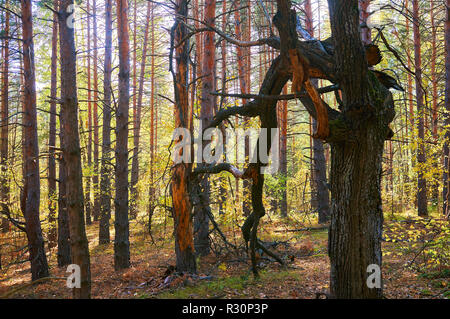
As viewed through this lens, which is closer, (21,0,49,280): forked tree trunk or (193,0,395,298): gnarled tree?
(193,0,395,298): gnarled tree

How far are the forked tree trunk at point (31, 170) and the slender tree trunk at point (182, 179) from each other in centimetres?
431

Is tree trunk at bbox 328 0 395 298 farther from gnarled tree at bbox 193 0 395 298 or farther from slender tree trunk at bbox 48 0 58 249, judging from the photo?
slender tree trunk at bbox 48 0 58 249

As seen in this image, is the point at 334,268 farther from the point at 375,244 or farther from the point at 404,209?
the point at 404,209

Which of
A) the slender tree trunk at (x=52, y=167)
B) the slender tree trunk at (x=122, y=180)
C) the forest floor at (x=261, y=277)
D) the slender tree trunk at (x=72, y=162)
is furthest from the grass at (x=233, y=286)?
the slender tree trunk at (x=52, y=167)

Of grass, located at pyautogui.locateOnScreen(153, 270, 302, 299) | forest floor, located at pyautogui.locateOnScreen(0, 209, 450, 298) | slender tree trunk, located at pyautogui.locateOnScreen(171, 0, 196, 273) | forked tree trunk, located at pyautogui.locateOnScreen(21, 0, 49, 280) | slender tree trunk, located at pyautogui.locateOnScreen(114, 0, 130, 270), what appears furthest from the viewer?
slender tree trunk, located at pyautogui.locateOnScreen(114, 0, 130, 270)

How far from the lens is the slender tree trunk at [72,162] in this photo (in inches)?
152

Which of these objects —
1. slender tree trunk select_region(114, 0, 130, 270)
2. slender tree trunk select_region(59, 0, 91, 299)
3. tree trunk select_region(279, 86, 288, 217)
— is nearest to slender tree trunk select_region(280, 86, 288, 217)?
tree trunk select_region(279, 86, 288, 217)

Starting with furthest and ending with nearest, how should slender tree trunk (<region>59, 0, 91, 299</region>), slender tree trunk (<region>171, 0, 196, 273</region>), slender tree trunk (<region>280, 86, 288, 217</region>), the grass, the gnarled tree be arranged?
slender tree trunk (<region>280, 86, 288, 217</region>) → slender tree trunk (<region>171, 0, 196, 273</region>) → the grass → slender tree trunk (<region>59, 0, 91, 299</region>) → the gnarled tree

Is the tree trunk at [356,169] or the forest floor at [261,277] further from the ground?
the tree trunk at [356,169]

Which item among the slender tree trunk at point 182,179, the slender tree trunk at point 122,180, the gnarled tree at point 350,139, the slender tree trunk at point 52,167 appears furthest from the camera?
the slender tree trunk at point 52,167

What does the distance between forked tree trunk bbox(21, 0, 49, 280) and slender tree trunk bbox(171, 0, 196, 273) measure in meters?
4.31

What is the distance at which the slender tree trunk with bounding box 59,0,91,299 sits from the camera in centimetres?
386

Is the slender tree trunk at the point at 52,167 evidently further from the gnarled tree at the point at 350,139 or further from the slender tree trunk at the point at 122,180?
the gnarled tree at the point at 350,139

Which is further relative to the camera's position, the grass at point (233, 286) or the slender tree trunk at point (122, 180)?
the slender tree trunk at point (122, 180)
